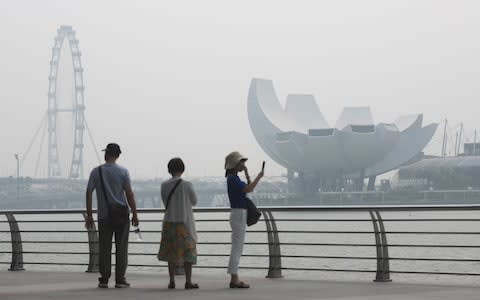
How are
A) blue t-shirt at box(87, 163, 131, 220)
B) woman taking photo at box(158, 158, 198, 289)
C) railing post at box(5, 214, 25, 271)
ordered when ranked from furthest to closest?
railing post at box(5, 214, 25, 271) < blue t-shirt at box(87, 163, 131, 220) < woman taking photo at box(158, 158, 198, 289)

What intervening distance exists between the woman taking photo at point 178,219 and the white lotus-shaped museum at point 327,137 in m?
113

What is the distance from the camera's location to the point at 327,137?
122 m

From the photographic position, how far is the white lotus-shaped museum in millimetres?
122562

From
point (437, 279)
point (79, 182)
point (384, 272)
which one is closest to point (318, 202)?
point (79, 182)

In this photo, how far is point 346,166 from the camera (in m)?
126

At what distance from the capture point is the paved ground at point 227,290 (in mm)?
8211

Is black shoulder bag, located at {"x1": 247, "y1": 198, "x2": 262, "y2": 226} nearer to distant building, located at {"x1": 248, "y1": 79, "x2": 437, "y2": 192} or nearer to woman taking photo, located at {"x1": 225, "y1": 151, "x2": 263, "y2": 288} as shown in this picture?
woman taking photo, located at {"x1": 225, "y1": 151, "x2": 263, "y2": 288}

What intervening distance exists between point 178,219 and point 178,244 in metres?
0.21

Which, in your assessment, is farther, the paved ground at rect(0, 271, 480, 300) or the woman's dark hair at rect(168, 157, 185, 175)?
the woman's dark hair at rect(168, 157, 185, 175)

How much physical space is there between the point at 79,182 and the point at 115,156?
303 ft

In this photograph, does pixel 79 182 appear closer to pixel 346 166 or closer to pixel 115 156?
pixel 346 166

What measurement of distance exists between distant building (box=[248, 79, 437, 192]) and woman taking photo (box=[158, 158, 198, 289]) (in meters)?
113

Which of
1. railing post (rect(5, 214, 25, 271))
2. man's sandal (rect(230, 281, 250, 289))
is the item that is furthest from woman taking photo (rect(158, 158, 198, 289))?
railing post (rect(5, 214, 25, 271))

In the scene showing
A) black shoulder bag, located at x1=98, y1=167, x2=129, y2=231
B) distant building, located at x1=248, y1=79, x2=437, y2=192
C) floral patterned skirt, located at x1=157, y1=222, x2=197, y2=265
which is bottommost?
distant building, located at x1=248, y1=79, x2=437, y2=192
